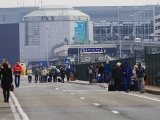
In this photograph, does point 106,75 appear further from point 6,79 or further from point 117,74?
point 6,79

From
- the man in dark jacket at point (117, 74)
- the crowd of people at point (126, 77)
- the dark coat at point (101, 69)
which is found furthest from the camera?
the dark coat at point (101, 69)

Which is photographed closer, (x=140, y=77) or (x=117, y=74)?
(x=140, y=77)

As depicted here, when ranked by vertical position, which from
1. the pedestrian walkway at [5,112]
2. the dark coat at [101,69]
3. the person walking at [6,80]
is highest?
the person walking at [6,80]

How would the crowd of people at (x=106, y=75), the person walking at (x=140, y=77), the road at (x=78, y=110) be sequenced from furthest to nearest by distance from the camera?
1. the person walking at (x=140, y=77)
2. the crowd of people at (x=106, y=75)
3. the road at (x=78, y=110)

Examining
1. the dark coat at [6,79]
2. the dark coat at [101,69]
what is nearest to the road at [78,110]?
the dark coat at [6,79]

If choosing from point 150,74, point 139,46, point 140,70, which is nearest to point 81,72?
point 150,74

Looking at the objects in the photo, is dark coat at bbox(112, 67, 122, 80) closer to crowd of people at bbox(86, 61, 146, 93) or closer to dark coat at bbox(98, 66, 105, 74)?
crowd of people at bbox(86, 61, 146, 93)

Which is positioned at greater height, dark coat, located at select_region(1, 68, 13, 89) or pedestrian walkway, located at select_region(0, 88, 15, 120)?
dark coat, located at select_region(1, 68, 13, 89)

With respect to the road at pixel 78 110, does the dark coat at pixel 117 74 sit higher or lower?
higher

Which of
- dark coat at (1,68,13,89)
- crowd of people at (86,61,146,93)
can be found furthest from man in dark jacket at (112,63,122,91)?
dark coat at (1,68,13,89)

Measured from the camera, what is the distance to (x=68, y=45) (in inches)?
6924

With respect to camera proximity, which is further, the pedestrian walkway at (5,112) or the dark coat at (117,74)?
the dark coat at (117,74)

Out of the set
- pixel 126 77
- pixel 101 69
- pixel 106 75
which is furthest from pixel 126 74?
pixel 101 69

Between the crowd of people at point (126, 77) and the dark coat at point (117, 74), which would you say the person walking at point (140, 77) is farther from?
the dark coat at point (117, 74)
